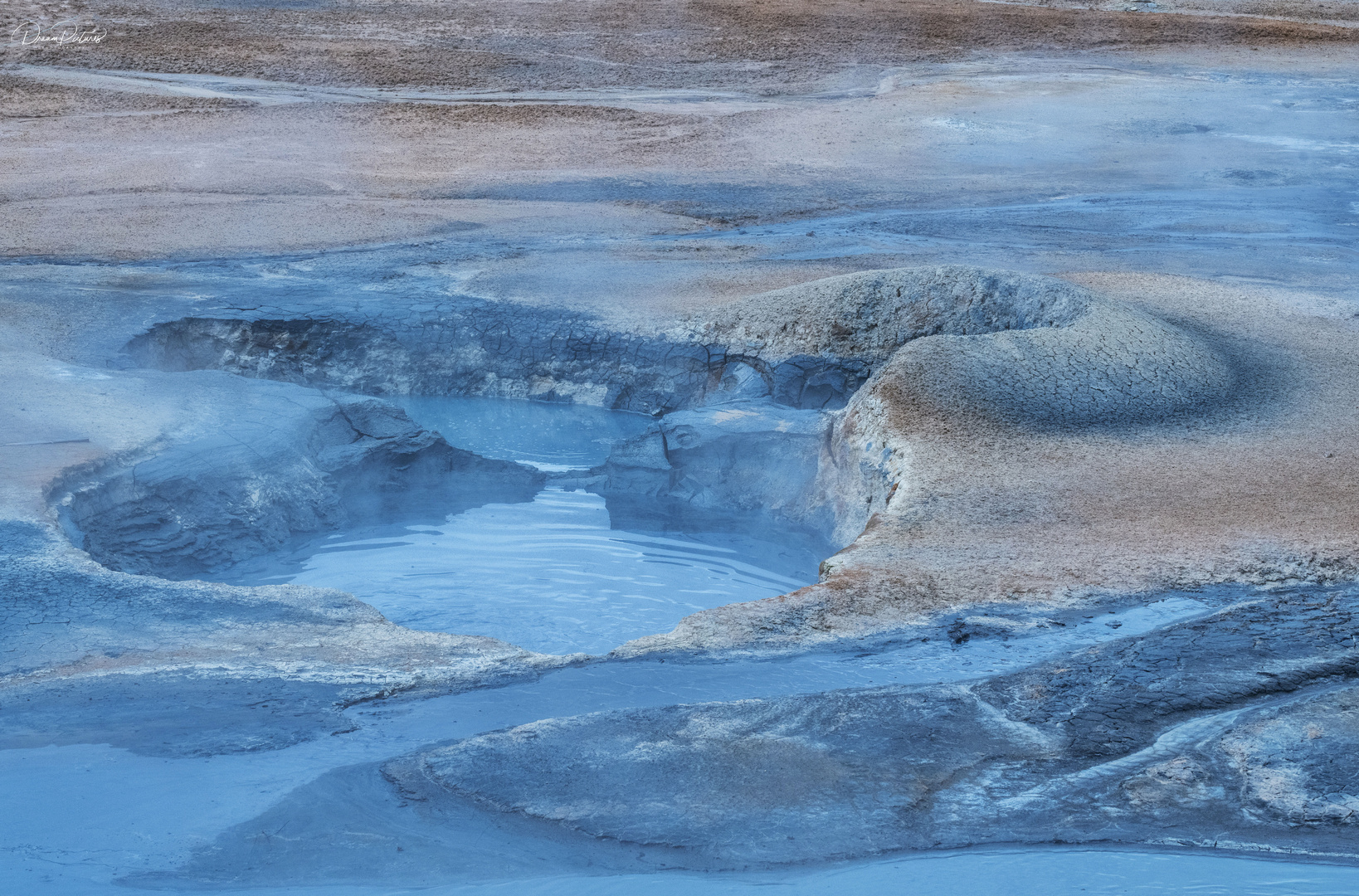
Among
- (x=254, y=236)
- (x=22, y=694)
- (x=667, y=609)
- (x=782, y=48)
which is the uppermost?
(x=782, y=48)

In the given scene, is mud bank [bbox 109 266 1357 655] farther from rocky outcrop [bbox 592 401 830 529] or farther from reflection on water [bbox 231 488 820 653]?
reflection on water [bbox 231 488 820 653]

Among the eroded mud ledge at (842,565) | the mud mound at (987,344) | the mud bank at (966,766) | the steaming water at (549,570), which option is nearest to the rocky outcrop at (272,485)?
the eroded mud ledge at (842,565)

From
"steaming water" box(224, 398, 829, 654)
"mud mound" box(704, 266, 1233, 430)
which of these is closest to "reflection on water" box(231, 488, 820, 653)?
"steaming water" box(224, 398, 829, 654)

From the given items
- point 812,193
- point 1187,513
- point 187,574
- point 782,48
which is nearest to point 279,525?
point 187,574

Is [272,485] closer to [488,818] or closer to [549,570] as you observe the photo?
[549,570]

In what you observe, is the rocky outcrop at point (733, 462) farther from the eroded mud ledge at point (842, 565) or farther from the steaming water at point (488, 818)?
the steaming water at point (488, 818)

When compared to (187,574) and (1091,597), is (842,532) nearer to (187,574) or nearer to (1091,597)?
(1091,597)

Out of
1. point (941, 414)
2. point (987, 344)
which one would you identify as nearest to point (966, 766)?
Result: point (941, 414)
